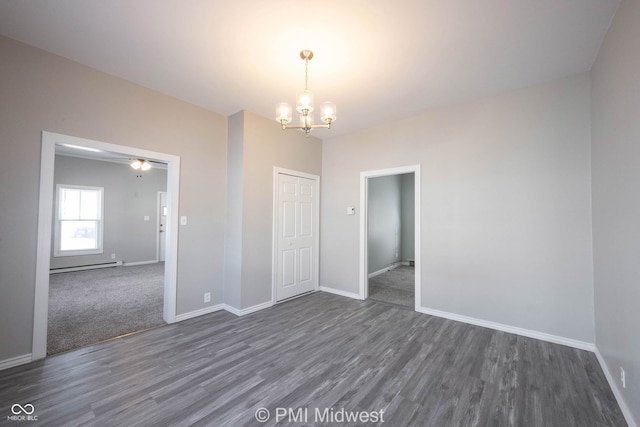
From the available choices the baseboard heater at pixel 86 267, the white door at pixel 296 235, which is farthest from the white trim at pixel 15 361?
the baseboard heater at pixel 86 267

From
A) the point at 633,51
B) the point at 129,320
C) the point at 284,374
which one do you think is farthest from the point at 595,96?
the point at 129,320

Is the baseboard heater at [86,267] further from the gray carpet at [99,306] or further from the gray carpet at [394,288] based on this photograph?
the gray carpet at [394,288]

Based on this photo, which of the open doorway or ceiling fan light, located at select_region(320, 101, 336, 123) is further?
the open doorway

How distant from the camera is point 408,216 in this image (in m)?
7.42

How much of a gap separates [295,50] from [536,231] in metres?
3.21

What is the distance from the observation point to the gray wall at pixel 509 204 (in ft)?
8.99

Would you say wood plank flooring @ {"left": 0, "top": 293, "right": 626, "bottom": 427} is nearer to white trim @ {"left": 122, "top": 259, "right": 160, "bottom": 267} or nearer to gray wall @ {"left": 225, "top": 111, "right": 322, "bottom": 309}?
gray wall @ {"left": 225, "top": 111, "right": 322, "bottom": 309}

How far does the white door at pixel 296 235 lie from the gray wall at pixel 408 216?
3.55 meters

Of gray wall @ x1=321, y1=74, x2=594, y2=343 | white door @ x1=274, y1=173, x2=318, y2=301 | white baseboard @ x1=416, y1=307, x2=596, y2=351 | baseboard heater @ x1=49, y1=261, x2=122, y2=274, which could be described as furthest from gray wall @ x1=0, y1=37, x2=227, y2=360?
baseboard heater @ x1=49, y1=261, x2=122, y2=274

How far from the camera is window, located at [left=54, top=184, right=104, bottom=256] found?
6105 mm

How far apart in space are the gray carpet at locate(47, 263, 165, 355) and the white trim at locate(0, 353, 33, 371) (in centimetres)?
17

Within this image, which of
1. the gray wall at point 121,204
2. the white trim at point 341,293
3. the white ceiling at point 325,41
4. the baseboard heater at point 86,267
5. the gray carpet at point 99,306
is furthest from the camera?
the gray wall at point 121,204

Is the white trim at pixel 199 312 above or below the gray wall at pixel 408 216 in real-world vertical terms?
below

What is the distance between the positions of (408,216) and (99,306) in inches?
273
